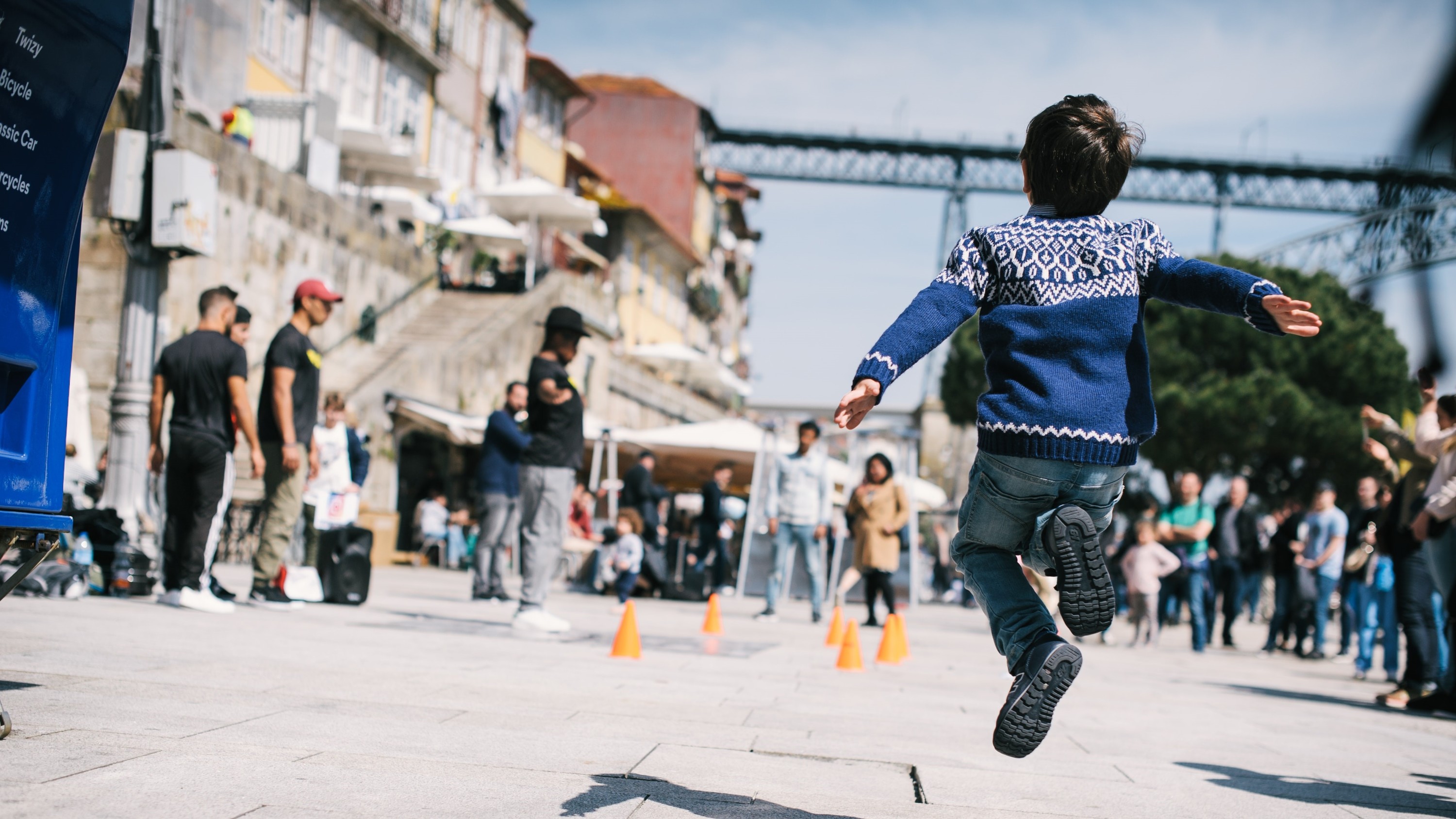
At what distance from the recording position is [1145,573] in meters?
14.2

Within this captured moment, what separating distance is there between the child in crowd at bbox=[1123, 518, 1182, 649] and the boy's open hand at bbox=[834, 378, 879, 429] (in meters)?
11.5

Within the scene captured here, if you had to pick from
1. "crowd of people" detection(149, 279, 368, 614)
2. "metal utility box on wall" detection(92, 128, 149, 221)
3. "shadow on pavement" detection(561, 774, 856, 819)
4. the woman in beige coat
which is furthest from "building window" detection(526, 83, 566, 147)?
"shadow on pavement" detection(561, 774, 856, 819)

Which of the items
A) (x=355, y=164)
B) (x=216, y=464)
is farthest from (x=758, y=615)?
(x=355, y=164)

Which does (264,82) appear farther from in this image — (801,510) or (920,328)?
(920,328)

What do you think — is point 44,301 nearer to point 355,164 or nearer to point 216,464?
point 216,464

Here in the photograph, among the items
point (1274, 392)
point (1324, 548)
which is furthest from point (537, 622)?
point (1274, 392)

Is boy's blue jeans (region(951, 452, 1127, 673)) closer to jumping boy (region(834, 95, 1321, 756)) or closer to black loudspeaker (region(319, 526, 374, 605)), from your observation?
jumping boy (region(834, 95, 1321, 756))

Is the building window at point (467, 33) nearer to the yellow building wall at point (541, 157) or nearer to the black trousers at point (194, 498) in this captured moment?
the yellow building wall at point (541, 157)

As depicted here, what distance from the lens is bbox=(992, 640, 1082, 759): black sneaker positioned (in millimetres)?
3215

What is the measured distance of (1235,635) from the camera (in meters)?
20.4

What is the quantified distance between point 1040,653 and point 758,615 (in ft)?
32.4

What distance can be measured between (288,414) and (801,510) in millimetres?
5518

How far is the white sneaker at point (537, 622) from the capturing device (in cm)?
856

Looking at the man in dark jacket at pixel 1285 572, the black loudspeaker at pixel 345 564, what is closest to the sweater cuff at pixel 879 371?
the black loudspeaker at pixel 345 564
